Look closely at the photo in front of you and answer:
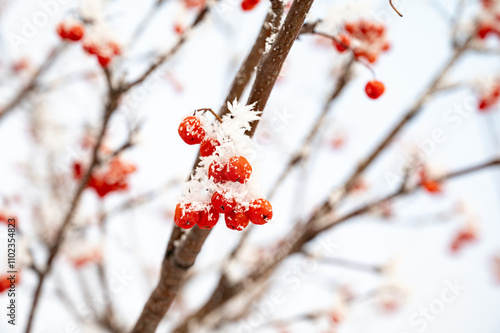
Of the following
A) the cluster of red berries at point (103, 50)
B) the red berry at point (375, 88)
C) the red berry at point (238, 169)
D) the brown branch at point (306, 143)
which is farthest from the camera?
the brown branch at point (306, 143)

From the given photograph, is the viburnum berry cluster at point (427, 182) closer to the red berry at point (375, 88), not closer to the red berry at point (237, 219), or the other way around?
the red berry at point (375, 88)

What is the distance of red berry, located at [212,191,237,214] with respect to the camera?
0.92 metres

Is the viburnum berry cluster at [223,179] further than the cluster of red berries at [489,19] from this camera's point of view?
No

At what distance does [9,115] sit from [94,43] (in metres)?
1.83

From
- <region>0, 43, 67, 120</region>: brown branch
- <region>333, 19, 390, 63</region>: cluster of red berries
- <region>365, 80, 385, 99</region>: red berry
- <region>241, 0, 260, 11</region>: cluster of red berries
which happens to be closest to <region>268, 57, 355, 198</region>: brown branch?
<region>333, 19, 390, 63</region>: cluster of red berries

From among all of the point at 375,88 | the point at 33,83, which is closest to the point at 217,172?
the point at 375,88

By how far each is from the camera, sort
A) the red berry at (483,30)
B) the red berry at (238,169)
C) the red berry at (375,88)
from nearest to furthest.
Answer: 1. the red berry at (238,169)
2. the red berry at (375,88)
3. the red berry at (483,30)

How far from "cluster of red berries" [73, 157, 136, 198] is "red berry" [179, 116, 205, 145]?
181 centimetres

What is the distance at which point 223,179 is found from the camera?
3.04 feet

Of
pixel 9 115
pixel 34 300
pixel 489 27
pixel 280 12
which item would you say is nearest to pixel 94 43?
pixel 280 12

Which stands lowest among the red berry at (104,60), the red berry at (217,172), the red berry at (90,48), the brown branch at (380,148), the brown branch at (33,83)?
the red berry at (217,172)

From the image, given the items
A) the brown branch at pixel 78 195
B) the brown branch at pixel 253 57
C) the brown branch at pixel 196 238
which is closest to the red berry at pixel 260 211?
the brown branch at pixel 196 238

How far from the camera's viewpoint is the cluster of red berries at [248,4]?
1.57 metres

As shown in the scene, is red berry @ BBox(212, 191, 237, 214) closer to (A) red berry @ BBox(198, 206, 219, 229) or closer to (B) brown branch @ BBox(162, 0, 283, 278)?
(A) red berry @ BBox(198, 206, 219, 229)
